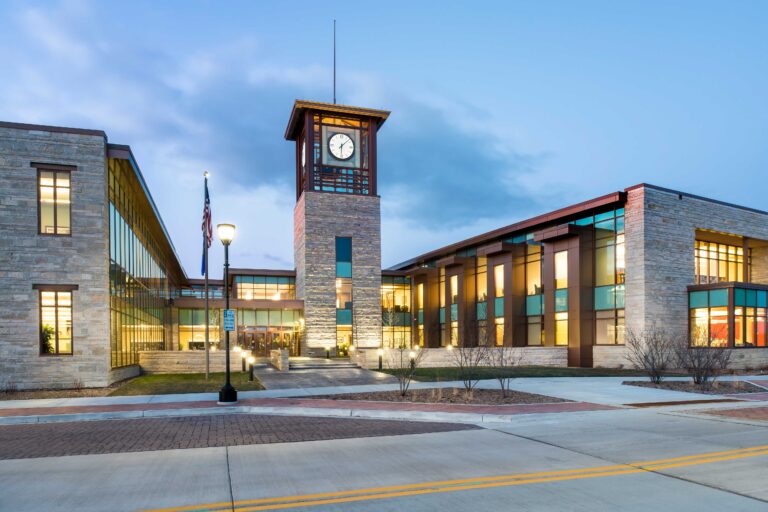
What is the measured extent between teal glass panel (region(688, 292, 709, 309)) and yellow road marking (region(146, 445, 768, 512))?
24.9 m

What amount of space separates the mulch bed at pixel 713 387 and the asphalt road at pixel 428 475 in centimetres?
822

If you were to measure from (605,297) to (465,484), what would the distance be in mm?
28028

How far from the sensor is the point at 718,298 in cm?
3031

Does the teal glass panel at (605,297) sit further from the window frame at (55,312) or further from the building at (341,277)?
the window frame at (55,312)

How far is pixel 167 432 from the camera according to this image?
11516 mm

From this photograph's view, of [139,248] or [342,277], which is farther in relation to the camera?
[342,277]

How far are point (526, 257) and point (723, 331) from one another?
505 inches

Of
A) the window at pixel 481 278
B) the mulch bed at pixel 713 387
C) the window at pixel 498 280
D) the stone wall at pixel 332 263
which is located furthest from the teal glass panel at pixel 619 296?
the stone wall at pixel 332 263

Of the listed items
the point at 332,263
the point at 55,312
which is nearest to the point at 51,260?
the point at 55,312

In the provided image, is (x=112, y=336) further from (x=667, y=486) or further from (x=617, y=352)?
(x=617, y=352)

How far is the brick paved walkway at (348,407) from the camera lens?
13695 mm

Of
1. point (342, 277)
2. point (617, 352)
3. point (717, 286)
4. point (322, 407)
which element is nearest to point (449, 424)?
point (322, 407)

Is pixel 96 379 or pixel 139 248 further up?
pixel 139 248

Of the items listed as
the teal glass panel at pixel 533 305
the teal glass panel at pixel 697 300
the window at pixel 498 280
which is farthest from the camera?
the window at pixel 498 280
